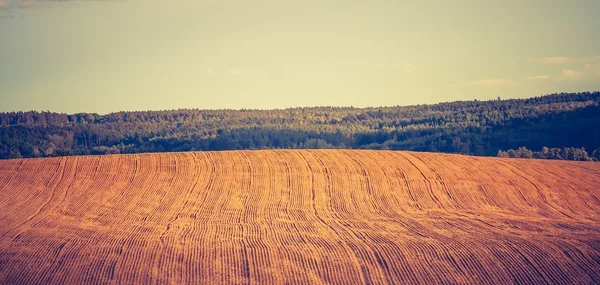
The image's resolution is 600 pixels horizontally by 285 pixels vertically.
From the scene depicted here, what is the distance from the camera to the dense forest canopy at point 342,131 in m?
88.4

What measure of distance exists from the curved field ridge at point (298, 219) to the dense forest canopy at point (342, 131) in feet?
89.8

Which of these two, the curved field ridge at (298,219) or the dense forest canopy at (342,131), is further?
the dense forest canopy at (342,131)

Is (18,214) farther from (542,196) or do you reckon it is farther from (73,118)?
(73,118)

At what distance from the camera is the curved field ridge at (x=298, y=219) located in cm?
2986

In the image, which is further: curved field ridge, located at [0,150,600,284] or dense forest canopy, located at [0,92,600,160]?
dense forest canopy, located at [0,92,600,160]

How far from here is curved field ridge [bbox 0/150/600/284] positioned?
98.0ft

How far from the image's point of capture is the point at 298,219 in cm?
4209

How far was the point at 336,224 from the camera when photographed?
40.6m

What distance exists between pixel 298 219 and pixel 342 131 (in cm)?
6799

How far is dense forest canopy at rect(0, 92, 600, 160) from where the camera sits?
88438mm

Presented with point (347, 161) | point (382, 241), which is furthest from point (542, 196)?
point (382, 241)

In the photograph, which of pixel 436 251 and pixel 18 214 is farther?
pixel 18 214

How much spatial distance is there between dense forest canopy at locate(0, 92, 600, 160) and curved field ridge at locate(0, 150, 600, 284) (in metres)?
27.4

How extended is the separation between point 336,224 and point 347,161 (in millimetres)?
16326
